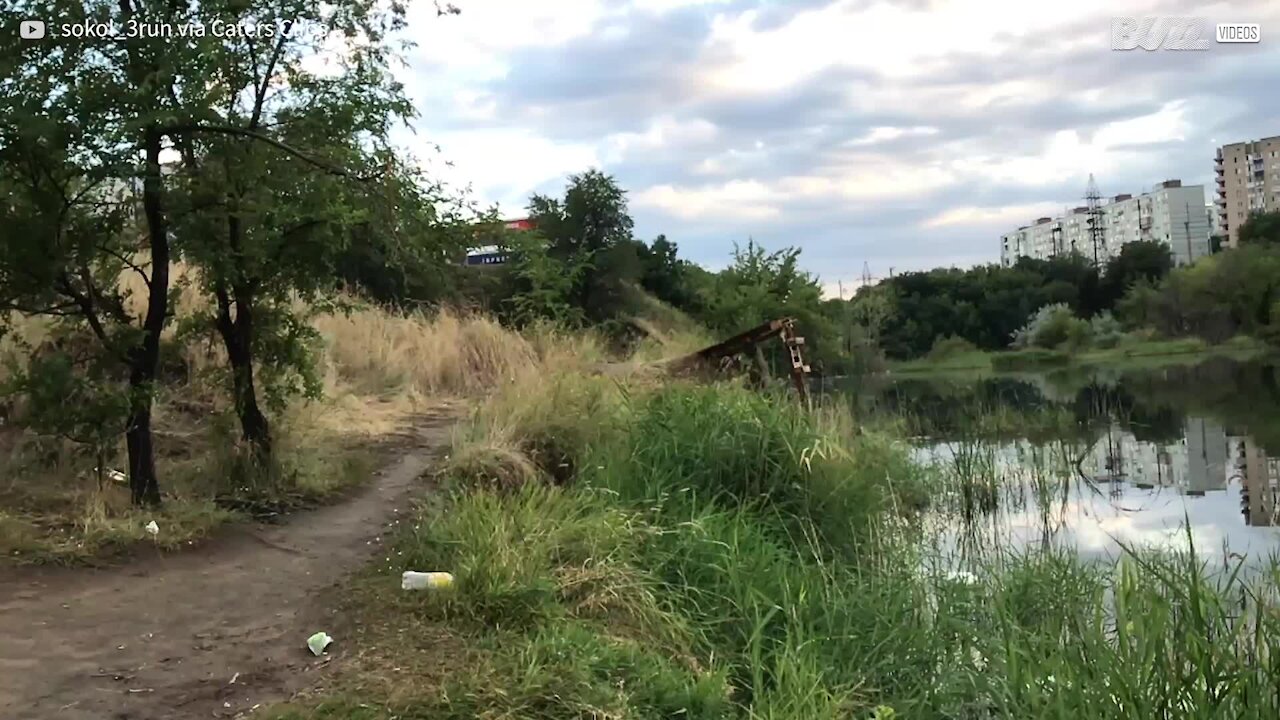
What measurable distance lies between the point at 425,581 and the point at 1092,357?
6316 cm

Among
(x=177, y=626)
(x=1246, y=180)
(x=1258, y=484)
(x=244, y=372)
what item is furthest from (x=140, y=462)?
(x=1246, y=180)

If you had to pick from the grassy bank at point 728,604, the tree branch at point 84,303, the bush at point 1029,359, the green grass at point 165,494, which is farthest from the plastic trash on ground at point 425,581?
the bush at point 1029,359

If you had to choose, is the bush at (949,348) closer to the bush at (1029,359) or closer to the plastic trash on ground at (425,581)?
the bush at (1029,359)

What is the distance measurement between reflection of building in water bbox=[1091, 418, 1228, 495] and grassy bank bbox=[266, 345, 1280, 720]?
6.32 meters

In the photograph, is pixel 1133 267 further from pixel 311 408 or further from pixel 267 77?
pixel 267 77

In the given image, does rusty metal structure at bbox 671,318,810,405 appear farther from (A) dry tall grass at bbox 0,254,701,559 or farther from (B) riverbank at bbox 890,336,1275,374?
(B) riverbank at bbox 890,336,1275,374

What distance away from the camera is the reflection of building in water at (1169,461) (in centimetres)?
1333

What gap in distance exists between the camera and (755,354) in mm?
12766

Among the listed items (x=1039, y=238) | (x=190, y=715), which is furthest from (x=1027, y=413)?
(x=1039, y=238)

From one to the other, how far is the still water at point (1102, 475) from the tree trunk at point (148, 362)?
6.07 meters

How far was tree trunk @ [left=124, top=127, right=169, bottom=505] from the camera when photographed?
21.0 ft

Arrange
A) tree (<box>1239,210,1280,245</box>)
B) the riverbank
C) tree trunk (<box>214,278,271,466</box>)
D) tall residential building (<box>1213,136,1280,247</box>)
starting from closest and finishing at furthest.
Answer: tree trunk (<box>214,278,271,466</box>)
the riverbank
tree (<box>1239,210,1280,245</box>)
tall residential building (<box>1213,136,1280,247</box>)

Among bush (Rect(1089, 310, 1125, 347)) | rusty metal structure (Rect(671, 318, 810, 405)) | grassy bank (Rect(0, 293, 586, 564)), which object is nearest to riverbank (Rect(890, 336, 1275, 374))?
bush (Rect(1089, 310, 1125, 347))

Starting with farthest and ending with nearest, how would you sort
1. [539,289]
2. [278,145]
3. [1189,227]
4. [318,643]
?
1. [1189,227]
2. [539,289]
3. [278,145]
4. [318,643]
